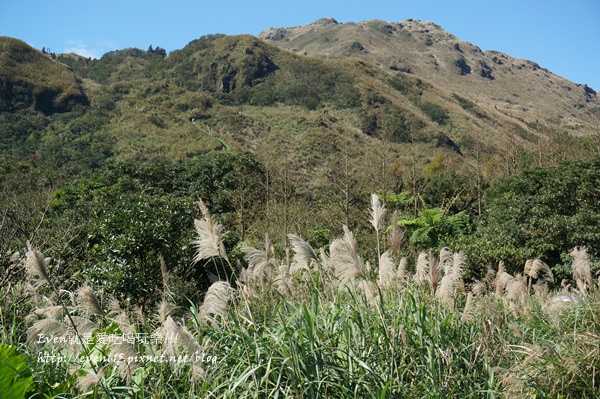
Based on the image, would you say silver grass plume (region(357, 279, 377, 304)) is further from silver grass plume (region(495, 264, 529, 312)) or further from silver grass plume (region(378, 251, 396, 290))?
silver grass plume (region(495, 264, 529, 312))

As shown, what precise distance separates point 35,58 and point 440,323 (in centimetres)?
6540

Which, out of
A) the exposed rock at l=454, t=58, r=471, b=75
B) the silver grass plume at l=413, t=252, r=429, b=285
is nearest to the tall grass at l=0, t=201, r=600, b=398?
the silver grass plume at l=413, t=252, r=429, b=285

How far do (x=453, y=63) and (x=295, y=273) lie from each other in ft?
488

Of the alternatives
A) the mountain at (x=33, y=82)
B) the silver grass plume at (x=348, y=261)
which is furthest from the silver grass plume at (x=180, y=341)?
the mountain at (x=33, y=82)

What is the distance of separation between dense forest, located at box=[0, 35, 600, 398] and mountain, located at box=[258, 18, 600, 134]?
83.0 m

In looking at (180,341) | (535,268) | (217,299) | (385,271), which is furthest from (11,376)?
(535,268)

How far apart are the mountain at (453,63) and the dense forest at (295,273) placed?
83.0 metres

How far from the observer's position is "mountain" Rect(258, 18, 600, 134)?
379 ft

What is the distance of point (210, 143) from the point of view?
143ft

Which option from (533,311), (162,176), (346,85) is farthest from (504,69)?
(533,311)

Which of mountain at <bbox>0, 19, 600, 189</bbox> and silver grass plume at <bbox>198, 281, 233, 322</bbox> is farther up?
mountain at <bbox>0, 19, 600, 189</bbox>

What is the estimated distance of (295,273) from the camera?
5.21 m

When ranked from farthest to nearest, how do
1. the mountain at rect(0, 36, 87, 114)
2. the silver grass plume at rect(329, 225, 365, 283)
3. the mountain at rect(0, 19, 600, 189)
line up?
the mountain at rect(0, 36, 87, 114) < the mountain at rect(0, 19, 600, 189) < the silver grass plume at rect(329, 225, 365, 283)

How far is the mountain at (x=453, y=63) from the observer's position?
379ft
